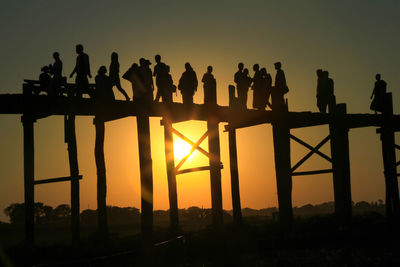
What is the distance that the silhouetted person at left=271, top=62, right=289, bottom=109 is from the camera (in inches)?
714

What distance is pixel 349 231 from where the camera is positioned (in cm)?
1692

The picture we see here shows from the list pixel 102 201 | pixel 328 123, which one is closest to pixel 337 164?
pixel 328 123

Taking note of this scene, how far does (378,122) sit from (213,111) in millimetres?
6109

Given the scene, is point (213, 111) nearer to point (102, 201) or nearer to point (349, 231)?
point (102, 201)

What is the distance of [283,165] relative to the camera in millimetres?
18078

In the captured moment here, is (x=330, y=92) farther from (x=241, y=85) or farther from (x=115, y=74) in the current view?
(x=115, y=74)

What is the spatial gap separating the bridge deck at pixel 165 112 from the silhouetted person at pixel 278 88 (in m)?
0.36

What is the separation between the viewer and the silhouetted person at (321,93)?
18781mm

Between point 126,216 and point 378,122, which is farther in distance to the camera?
point 126,216

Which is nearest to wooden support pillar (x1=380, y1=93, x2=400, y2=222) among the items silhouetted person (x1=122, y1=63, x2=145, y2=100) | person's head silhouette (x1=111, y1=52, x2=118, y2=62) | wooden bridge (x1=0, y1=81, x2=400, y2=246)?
wooden bridge (x1=0, y1=81, x2=400, y2=246)

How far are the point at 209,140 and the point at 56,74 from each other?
4.41m

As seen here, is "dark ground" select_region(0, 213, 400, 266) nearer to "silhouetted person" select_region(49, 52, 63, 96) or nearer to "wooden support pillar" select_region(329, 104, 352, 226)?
"wooden support pillar" select_region(329, 104, 352, 226)

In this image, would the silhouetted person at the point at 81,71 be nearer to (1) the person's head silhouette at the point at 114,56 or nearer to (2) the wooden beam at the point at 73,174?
(1) the person's head silhouette at the point at 114,56

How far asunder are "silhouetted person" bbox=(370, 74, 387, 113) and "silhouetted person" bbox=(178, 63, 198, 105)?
6455 millimetres
